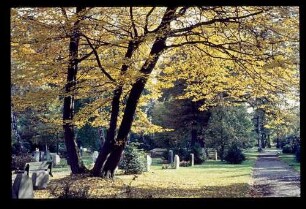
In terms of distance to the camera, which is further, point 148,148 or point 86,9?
point 148,148

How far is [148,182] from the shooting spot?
14727mm

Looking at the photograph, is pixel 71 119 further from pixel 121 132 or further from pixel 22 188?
pixel 22 188

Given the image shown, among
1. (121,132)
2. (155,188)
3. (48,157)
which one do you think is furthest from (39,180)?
(48,157)

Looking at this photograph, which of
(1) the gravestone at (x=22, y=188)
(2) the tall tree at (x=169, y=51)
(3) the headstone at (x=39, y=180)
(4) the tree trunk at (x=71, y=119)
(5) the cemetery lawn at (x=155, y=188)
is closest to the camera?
(1) the gravestone at (x=22, y=188)

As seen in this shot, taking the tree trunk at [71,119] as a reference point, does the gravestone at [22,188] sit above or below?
below

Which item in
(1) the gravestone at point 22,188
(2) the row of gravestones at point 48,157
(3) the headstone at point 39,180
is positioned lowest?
(2) the row of gravestones at point 48,157

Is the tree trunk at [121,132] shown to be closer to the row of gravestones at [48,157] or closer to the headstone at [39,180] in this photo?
the headstone at [39,180]

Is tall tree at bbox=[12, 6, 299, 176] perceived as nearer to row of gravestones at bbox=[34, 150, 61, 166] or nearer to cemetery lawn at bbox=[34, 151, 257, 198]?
cemetery lawn at bbox=[34, 151, 257, 198]

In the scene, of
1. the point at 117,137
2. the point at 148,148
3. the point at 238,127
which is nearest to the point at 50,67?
the point at 117,137

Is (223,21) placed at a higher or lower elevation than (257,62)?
higher

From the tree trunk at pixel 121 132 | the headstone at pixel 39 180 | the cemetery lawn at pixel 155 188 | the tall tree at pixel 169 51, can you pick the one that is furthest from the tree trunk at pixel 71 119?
the headstone at pixel 39 180
